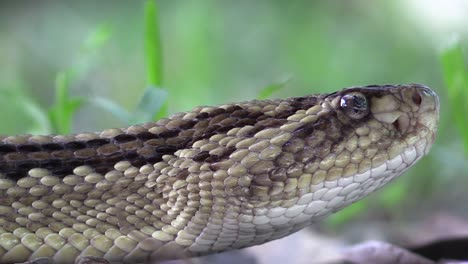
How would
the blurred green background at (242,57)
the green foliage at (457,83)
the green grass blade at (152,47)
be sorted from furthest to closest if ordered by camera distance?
1. the blurred green background at (242,57)
2. the green foliage at (457,83)
3. the green grass blade at (152,47)

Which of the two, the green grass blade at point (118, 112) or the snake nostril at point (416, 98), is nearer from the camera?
the snake nostril at point (416, 98)

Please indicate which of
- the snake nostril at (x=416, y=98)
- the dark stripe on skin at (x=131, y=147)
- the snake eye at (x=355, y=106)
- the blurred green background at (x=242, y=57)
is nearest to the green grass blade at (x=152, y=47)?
the blurred green background at (x=242, y=57)

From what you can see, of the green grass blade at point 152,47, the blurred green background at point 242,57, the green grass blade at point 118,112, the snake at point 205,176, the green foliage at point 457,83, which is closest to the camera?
the snake at point 205,176

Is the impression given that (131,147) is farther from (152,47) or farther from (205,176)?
(152,47)

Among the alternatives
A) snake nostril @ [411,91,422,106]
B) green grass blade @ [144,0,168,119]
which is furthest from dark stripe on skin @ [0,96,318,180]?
green grass blade @ [144,0,168,119]

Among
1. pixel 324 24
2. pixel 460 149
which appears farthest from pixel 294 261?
pixel 324 24

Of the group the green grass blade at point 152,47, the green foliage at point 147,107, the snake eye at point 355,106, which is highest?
the green grass blade at point 152,47

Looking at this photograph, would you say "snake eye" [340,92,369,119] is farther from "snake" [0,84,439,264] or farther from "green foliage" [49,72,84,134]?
"green foliage" [49,72,84,134]

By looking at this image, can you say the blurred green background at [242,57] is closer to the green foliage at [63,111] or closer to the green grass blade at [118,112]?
the green foliage at [63,111]
